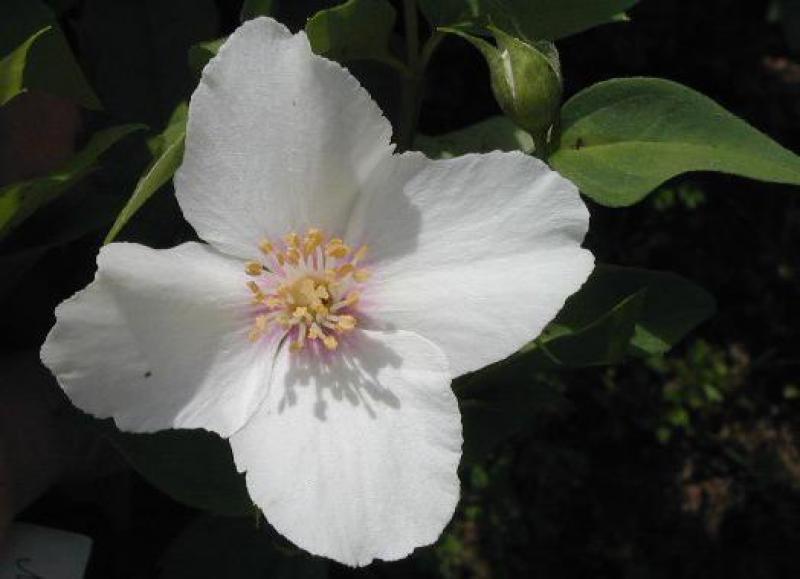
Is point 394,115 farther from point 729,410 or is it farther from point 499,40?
point 729,410

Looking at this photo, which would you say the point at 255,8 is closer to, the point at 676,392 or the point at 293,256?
the point at 293,256

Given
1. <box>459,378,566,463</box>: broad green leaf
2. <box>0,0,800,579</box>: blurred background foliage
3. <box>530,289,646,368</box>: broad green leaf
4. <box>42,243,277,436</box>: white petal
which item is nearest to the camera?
<box>42,243,277,436</box>: white petal

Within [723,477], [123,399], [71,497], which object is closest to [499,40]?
[123,399]

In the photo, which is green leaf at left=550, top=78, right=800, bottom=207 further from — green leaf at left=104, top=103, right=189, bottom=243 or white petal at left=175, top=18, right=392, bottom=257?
green leaf at left=104, top=103, right=189, bottom=243

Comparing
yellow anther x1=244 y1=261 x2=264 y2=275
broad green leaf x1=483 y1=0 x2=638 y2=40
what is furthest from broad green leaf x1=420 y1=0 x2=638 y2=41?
yellow anther x1=244 y1=261 x2=264 y2=275

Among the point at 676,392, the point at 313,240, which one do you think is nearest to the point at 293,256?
the point at 313,240
